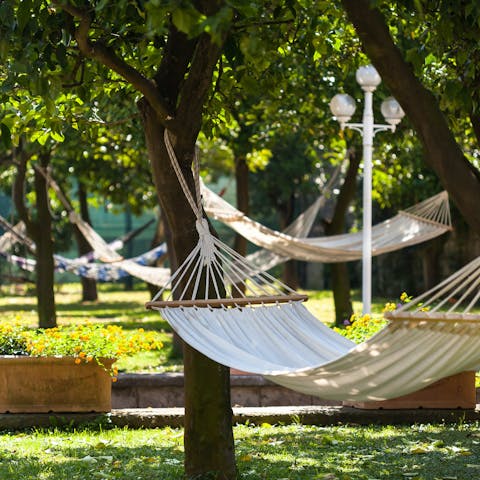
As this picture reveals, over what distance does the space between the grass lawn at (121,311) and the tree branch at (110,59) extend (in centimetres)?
423

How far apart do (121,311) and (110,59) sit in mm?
12081

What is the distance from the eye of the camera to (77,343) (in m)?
5.70

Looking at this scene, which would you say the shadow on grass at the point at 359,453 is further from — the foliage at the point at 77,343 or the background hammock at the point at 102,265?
the background hammock at the point at 102,265

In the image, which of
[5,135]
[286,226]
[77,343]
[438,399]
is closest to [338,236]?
[438,399]

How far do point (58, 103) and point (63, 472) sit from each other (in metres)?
1.66

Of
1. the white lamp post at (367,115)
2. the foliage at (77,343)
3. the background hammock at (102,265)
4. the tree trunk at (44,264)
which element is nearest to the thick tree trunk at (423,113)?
the foliage at (77,343)

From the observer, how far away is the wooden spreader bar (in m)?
4.10

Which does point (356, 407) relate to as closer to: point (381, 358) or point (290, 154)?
point (381, 358)

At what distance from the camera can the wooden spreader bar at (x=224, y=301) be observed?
410cm

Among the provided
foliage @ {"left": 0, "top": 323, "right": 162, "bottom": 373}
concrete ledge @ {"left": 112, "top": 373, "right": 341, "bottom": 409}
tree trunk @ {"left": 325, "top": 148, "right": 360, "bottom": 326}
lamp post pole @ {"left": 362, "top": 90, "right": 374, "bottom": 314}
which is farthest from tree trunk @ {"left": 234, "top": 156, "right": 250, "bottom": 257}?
foliage @ {"left": 0, "top": 323, "right": 162, "bottom": 373}

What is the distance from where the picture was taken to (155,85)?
4.33m

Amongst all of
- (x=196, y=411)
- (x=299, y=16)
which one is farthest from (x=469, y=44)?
A: (x=196, y=411)

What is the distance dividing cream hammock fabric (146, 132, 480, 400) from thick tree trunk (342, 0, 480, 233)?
41 centimetres

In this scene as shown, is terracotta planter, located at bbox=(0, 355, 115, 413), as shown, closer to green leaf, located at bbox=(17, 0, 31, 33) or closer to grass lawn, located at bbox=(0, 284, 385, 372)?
green leaf, located at bbox=(17, 0, 31, 33)
